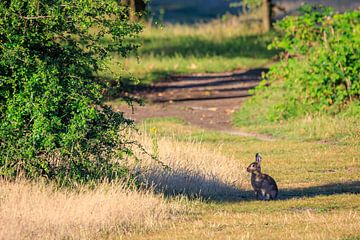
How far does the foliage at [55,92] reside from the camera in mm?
11102

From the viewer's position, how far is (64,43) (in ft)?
41.1

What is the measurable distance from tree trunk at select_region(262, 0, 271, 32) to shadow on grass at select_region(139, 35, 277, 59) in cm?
92

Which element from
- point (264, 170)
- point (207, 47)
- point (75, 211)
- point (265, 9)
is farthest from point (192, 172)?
point (265, 9)

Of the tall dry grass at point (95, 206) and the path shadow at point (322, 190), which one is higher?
the tall dry grass at point (95, 206)

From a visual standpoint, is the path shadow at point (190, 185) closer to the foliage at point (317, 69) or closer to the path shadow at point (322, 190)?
the path shadow at point (322, 190)

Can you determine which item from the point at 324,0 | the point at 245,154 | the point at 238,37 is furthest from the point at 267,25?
the point at 245,154

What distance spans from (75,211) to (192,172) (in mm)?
3469

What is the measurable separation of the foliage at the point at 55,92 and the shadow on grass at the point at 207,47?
67.6ft

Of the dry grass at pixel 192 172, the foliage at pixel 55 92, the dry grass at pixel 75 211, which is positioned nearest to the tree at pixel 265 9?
the dry grass at pixel 192 172

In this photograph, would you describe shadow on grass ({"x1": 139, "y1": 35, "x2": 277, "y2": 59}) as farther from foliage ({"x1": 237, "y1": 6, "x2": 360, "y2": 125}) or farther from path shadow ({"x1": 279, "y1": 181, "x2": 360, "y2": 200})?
path shadow ({"x1": 279, "y1": 181, "x2": 360, "y2": 200})

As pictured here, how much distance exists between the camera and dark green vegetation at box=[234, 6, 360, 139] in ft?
62.7

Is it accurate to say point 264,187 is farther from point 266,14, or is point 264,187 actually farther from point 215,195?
point 266,14

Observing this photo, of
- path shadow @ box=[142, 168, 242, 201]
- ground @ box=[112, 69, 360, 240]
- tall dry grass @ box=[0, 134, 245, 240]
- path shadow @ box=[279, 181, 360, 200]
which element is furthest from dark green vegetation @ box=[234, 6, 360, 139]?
tall dry grass @ box=[0, 134, 245, 240]

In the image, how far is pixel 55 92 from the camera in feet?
36.6
